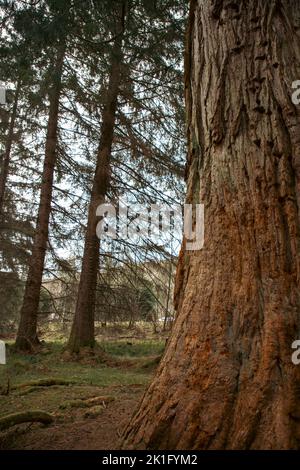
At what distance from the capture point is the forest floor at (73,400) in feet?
9.46

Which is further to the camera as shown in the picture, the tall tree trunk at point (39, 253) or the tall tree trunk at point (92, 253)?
the tall tree trunk at point (39, 253)

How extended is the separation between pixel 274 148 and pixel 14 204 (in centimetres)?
1305

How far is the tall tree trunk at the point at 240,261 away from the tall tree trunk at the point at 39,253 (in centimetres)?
823

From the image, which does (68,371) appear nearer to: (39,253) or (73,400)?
(73,400)

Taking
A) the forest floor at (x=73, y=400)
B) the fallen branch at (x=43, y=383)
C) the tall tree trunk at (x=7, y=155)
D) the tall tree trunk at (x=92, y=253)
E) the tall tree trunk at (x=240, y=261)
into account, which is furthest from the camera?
the tall tree trunk at (x=7, y=155)

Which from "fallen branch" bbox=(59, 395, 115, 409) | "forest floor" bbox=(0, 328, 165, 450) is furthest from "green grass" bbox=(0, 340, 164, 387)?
"fallen branch" bbox=(59, 395, 115, 409)

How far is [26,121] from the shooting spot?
488 inches

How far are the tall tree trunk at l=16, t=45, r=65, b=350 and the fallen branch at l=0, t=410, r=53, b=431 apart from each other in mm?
7065

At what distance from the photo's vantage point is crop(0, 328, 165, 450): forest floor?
9.46 ft

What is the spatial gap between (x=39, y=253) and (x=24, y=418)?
7848 millimetres

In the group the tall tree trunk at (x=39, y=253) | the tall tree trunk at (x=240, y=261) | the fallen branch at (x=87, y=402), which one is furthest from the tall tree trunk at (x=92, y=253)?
the tall tree trunk at (x=240, y=261)

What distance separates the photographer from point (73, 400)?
4207 millimetres

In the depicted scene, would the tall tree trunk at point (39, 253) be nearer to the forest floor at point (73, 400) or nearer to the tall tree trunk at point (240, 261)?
the forest floor at point (73, 400)

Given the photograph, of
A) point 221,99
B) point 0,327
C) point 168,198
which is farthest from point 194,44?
point 0,327
